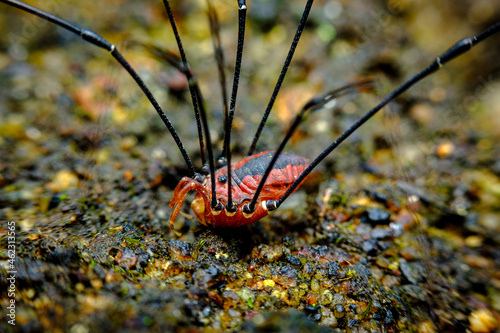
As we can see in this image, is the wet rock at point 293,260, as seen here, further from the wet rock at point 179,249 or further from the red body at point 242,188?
the wet rock at point 179,249

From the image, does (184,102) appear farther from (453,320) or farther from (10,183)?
(453,320)

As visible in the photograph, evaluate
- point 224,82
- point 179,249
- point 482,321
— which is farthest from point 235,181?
point 482,321

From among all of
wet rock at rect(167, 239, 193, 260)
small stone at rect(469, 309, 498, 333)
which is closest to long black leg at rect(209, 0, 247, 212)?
wet rock at rect(167, 239, 193, 260)

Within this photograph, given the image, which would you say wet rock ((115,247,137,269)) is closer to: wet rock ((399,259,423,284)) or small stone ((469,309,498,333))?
wet rock ((399,259,423,284))

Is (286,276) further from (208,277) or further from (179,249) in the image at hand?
(179,249)

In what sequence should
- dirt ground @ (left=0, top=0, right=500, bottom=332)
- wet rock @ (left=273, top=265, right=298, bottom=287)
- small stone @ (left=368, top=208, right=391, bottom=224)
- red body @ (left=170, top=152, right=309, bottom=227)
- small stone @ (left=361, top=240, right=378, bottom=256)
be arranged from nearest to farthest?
dirt ground @ (left=0, top=0, right=500, bottom=332) → wet rock @ (left=273, top=265, right=298, bottom=287) → red body @ (left=170, top=152, right=309, bottom=227) → small stone @ (left=361, top=240, right=378, bottom=256) → small stone @ (left=368, top=208, right=391, bottom=224)

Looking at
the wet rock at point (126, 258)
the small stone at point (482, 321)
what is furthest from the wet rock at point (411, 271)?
the wet rock at point (126, 258)
